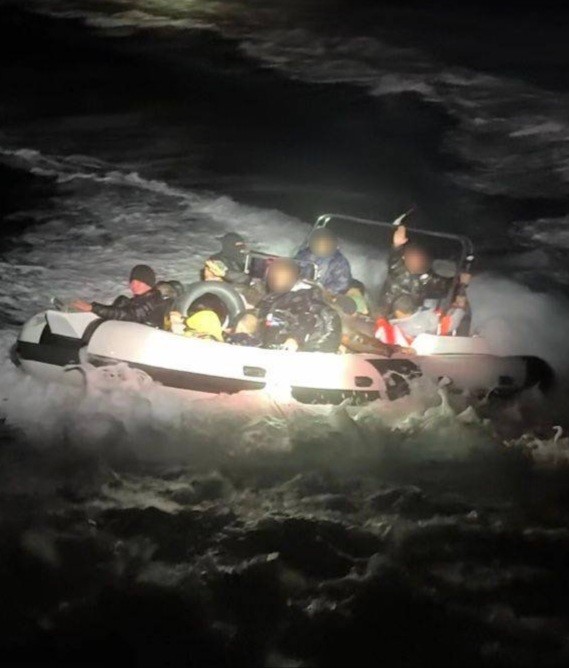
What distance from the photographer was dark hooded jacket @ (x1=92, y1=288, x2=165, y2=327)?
6977 mm

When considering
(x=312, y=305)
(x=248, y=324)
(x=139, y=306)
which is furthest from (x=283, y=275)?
(x=139, y=306)

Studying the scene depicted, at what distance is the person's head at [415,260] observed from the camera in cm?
768

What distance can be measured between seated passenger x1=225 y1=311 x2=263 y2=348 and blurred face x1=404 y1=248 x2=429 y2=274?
4.74 feet

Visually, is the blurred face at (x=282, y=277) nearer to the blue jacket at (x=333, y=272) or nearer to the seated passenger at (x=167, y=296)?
the seated passenger at (x=167, y=296)

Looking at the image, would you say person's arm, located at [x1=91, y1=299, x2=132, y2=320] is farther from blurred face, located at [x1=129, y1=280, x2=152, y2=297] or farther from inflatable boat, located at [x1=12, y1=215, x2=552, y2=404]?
blurred face, located at [x1=129, y1=280, x2=152, y2=297]

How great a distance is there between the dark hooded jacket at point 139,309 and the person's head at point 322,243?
1468 millimetres

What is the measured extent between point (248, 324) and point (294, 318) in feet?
1.18

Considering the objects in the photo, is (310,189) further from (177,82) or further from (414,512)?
(414,512)

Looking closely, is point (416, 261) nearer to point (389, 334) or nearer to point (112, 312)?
point (389, 334)

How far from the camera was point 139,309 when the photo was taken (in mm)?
7051

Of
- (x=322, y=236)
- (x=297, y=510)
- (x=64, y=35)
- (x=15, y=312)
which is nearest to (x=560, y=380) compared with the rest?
(x=322, y=236)

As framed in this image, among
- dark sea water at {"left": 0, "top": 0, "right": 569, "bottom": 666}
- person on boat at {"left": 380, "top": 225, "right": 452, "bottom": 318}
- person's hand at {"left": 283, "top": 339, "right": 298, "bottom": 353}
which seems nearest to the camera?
dark sea water at {"left": 0, "top": 0, "right": 569, "bottom": 666}

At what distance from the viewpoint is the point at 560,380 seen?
7.84 meters

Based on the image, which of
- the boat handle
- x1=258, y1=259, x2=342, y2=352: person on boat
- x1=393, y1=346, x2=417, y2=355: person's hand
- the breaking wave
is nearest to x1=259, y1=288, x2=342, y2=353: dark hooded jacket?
x1=258, y1=259, x2=342, y2=352: person on boat
